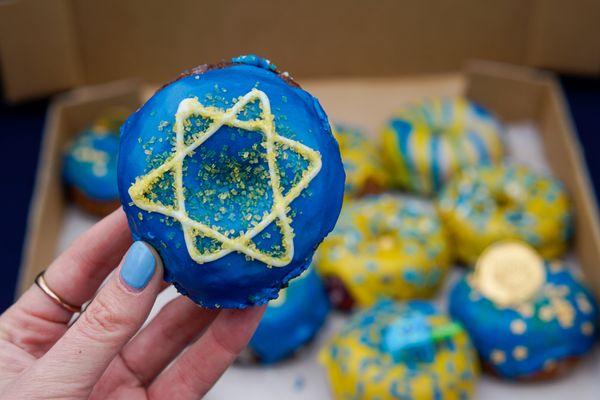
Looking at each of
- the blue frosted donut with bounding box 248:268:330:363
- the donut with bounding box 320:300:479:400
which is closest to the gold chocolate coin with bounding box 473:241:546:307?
the donut with bounding box 320:300:479:400

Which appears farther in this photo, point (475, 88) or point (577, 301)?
point (475, 88)

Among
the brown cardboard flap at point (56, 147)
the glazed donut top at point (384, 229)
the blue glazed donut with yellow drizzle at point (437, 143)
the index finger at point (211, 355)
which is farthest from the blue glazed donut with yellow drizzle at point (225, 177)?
the blue glazed donut with yellow drizzle at point (437, 143)

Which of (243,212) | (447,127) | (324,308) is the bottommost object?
(324,308)

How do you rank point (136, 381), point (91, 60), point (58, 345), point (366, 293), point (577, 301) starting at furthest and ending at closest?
1. point (91, 60)
2. point (366, 293)
3. point (577, 301)
4. point (136, 381)
5. point (58, 345)

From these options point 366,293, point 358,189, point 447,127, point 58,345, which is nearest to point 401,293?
point 366,293

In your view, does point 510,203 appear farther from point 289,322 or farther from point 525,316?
point 289,322

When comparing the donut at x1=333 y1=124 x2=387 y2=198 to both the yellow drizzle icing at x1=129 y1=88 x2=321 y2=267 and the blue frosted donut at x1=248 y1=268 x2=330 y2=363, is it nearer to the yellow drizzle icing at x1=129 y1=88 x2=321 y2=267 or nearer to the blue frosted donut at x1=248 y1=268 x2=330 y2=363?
the blue frosted donut at x1=248 y1=268 x2=330 y2=363

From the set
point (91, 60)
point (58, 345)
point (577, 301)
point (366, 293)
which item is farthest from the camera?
point (91, 60)

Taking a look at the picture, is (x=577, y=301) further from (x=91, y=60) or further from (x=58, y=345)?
(x=91, y=60)
